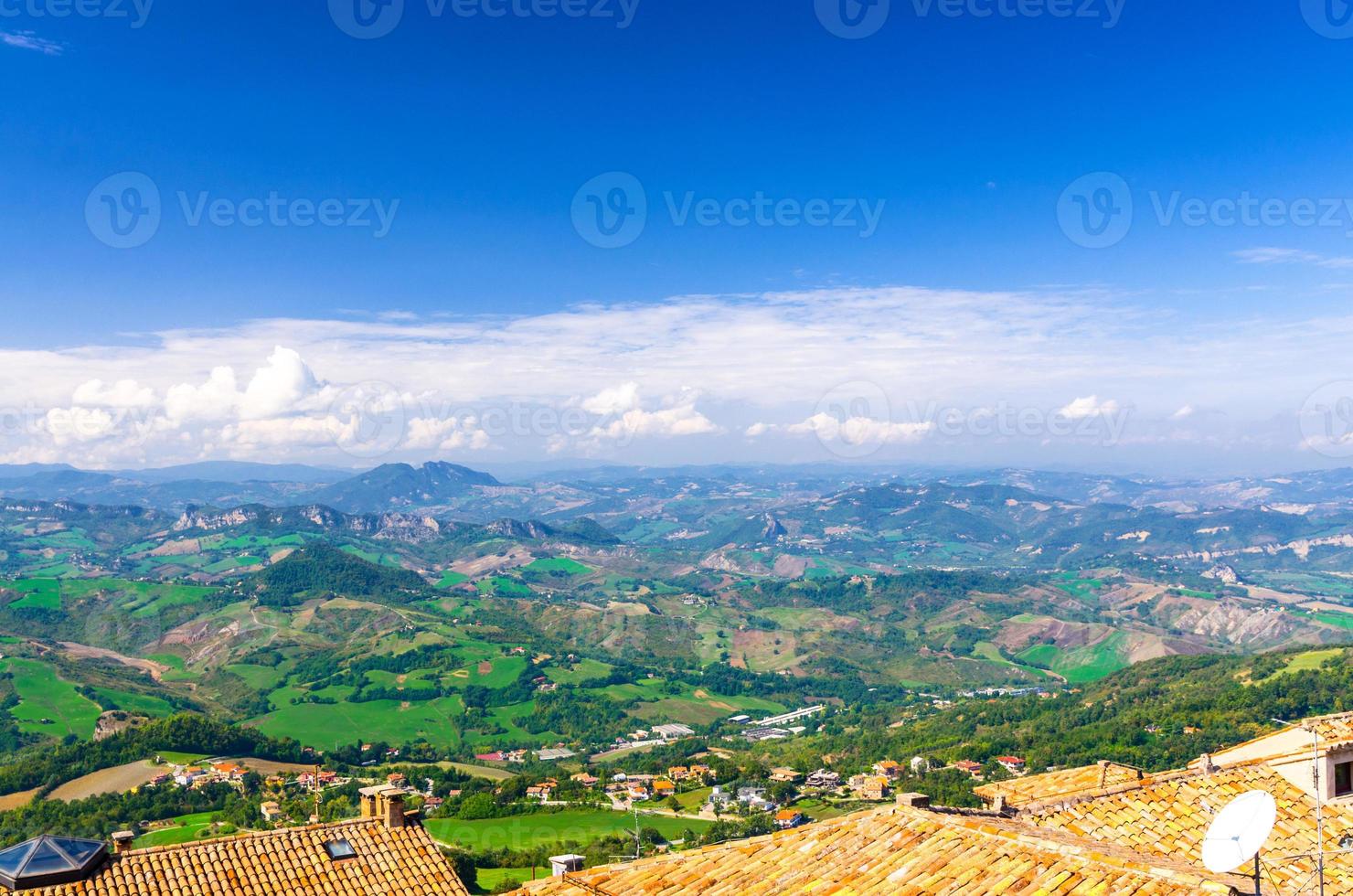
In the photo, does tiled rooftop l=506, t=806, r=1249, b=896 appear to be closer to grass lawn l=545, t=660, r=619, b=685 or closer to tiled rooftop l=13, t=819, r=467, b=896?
tiled rooftop l=13, t=819, r=467, b=896

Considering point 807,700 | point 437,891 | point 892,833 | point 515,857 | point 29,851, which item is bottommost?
point 807,700

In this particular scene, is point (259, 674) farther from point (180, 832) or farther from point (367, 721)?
point (180, 832)

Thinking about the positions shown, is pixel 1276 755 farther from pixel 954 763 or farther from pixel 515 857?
pixel 954 763

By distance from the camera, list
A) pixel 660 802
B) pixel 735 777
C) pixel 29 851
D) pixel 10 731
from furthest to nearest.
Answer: pixel 10 731 → pixel 735 777 → pixel 660 802 → pixel 29 851

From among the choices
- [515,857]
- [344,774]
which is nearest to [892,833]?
[515,857]

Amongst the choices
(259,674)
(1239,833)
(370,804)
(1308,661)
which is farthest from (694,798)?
(259,674)

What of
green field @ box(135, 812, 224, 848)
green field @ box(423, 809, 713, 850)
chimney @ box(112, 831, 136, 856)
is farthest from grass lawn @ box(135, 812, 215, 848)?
chimney @ box(112, 831, 136, 856)
